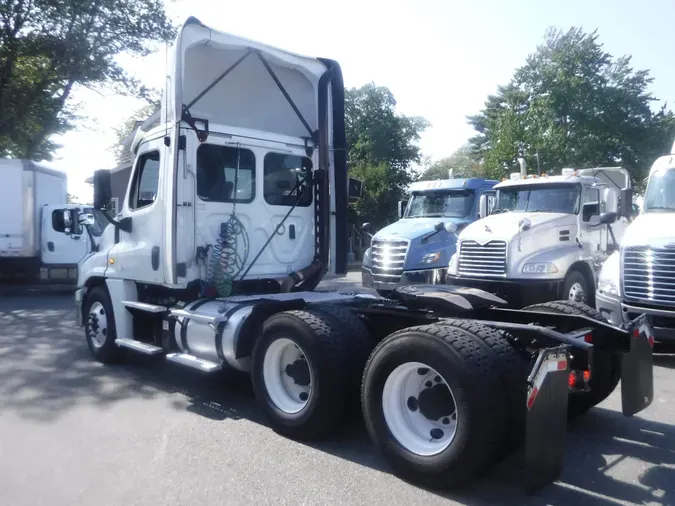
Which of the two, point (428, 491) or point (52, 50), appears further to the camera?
point (52, 50)

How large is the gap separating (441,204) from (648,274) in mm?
6283

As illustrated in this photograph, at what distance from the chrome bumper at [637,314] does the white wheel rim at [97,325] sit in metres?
5.87

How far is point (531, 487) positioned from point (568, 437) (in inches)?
58.9

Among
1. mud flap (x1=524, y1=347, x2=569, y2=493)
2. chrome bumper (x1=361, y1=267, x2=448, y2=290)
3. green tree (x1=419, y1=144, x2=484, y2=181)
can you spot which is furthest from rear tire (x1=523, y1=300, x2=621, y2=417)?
green tree (x1=419, y1=144, x2=484, y2=181)

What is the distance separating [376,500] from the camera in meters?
3.89

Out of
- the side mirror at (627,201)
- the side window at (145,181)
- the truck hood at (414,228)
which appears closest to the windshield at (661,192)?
the side mirror at (627,201)

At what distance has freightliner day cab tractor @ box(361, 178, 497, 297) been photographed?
1199cm

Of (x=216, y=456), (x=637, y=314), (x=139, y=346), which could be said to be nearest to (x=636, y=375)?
(x=216, y=456)

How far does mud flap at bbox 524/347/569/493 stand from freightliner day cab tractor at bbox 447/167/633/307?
6.30 metres

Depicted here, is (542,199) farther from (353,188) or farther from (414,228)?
(353,188)

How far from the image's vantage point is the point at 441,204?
1327cm

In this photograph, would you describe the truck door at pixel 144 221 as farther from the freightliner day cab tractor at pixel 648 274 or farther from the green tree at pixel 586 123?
the green tree at pixel 586 123

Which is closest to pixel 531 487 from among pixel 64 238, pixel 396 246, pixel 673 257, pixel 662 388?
pixel 662 388

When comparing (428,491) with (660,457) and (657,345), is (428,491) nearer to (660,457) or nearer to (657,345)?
(660,457)
